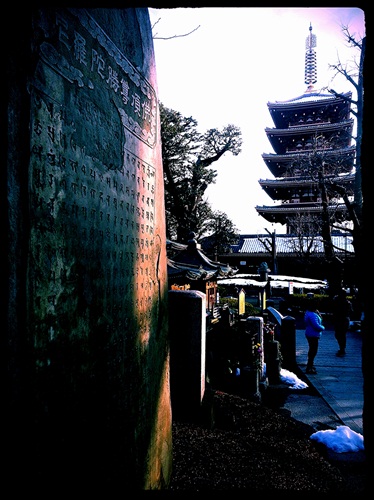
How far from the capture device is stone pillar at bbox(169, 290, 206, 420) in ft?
12.1

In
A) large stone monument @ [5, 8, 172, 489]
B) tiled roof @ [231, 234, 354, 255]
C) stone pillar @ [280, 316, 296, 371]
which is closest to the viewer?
large stone monument @ [5, 8, 172, 489]

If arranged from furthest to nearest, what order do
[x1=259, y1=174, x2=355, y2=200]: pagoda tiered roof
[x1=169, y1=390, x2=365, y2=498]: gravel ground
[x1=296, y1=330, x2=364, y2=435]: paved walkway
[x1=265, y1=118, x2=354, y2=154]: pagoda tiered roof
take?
[x1=259, y1=174, x2=355, y2=200]: pagoda tiered roof, [x1=265, y1=118, x2=354, y2=154]: pagoda tiered roof, [x1=296, y1=330, x2=364, y2=435]: paved walkway, [x1=169, y1=390, x2=365, y2=498]: gravel ground

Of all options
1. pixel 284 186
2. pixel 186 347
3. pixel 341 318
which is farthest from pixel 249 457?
pixel 284 186

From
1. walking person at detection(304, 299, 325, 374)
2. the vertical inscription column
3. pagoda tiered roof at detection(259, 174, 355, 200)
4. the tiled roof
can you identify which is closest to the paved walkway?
walking person at detection(304, 299, 325, 374)

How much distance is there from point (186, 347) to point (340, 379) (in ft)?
14.8

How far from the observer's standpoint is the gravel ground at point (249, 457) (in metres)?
2.49

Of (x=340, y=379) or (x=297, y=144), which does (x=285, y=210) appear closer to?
(x=297, y=144)

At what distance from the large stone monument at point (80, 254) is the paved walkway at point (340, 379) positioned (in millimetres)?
3864

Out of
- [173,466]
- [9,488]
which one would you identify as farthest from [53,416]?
[173,466]

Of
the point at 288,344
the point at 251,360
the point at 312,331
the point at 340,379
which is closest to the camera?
the point at 251,360

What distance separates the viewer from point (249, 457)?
2.81 meters

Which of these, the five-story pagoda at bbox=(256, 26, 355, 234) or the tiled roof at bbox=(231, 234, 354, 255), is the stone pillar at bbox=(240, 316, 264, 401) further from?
the tiled roof at bbox=(231, 234, 354, 255)

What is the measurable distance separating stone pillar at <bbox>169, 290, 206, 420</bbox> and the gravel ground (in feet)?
0.71

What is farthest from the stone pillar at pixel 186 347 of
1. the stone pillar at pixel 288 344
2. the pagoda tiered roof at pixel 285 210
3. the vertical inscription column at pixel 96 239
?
the pagoda tiered roof at pixel 285 210
